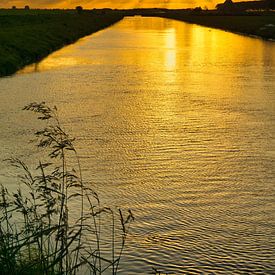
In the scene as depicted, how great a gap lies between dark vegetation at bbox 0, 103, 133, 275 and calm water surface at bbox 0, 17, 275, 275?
0.36m

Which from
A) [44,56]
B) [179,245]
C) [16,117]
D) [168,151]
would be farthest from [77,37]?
[179,245]

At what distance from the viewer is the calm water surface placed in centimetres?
697

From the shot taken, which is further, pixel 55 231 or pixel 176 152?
pixel 176 152

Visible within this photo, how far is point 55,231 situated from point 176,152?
4904 mm

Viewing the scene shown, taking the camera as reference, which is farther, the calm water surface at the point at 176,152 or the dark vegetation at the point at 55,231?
the calm water surface at the point at 176,152

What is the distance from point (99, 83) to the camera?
2292cm

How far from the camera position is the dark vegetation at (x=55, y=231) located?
490 cm

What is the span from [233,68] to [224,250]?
2210 cm

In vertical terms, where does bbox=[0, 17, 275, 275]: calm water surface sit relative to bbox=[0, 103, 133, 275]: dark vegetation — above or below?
below

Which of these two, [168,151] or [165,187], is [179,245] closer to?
[165,187]

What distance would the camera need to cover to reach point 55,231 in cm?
707

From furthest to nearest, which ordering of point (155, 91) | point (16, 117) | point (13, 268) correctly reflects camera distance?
point (155, 91)
point (16, 117)
point (13, 268)

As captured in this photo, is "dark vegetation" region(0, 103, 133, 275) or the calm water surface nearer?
"dark vegetation" region(0, 103, 133, 275)

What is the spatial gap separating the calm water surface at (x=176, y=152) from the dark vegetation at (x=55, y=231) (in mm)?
361
